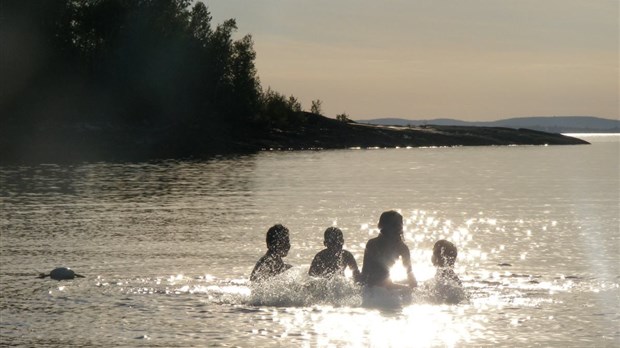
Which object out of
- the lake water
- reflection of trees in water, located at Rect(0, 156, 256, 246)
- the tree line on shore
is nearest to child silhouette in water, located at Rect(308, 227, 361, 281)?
the lake water

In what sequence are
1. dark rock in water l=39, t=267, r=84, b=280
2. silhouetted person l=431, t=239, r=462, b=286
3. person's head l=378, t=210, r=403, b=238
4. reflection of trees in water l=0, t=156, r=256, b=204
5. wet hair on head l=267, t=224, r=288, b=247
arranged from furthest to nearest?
reflection of trees in water l=0, t=156, r=256, b=204
dark rock in water l=39, t=267, r=84, b=280
silhouetted person l=431, t=239, r=462, b=286
wet hair on head l=267, t=224, r=288, b=247
person's head l=378, t=210, r=403, b=238

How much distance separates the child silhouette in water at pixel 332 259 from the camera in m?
24.0

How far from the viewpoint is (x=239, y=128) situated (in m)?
152

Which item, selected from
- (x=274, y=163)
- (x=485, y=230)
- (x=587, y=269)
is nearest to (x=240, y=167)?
(x=274, y=163)

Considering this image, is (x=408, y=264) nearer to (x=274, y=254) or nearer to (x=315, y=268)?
(x=315, y=268)

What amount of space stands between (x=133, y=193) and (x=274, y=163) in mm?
44159

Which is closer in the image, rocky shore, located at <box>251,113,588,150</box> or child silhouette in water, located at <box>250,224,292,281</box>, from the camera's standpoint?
child silhouette in water, located at <box>250,224,292,281</box>

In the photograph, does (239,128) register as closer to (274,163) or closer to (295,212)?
(274,163)

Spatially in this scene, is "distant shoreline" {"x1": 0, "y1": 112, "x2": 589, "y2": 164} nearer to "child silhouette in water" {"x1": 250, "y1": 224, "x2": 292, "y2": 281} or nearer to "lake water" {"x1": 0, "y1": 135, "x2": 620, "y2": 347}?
"lake water" {"x1": 0, "y1": 135, "x2": 620, "y2": 347}

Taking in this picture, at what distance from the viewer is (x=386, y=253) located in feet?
78.5

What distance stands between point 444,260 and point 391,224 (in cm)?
187

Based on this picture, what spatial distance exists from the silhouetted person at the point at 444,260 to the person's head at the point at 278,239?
10.3 ft

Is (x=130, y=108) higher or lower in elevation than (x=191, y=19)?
lower

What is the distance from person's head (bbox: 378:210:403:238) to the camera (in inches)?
923
